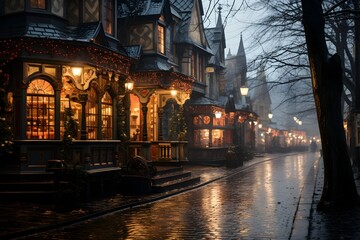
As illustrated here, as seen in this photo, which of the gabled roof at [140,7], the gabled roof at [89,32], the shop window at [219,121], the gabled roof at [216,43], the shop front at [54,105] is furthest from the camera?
the gabled roof at [216,43]

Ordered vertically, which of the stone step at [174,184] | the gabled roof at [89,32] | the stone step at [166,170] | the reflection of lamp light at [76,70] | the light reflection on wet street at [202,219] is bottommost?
the light reflection on wet street at [202,219]

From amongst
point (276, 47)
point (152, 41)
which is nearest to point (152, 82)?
point (152, 41)

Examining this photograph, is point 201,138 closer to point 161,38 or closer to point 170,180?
point 161,38

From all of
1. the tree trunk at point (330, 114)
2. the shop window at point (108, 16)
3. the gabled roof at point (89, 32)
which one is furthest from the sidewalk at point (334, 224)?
the shop window at point (108, 16)

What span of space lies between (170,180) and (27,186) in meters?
6.96

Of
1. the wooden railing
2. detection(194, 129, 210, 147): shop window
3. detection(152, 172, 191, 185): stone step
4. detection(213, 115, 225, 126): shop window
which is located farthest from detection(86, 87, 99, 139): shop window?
detection(213, 115, 225, 126): shop window

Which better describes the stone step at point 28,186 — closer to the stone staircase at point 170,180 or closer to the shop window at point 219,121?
the stone staircase at point 170,180

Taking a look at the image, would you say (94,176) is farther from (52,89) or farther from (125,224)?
(125,224)

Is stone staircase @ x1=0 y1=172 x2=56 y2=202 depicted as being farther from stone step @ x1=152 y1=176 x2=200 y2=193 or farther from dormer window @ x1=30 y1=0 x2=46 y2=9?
dormer window @ x1=30 y1=0 x2=46 y2=9

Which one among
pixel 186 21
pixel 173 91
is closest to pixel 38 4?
pixel 173 91

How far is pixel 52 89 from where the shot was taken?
57.8 ft

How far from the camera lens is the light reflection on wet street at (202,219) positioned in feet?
34.5

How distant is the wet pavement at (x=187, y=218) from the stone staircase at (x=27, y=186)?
28.0 inches

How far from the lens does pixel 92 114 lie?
770 inches
